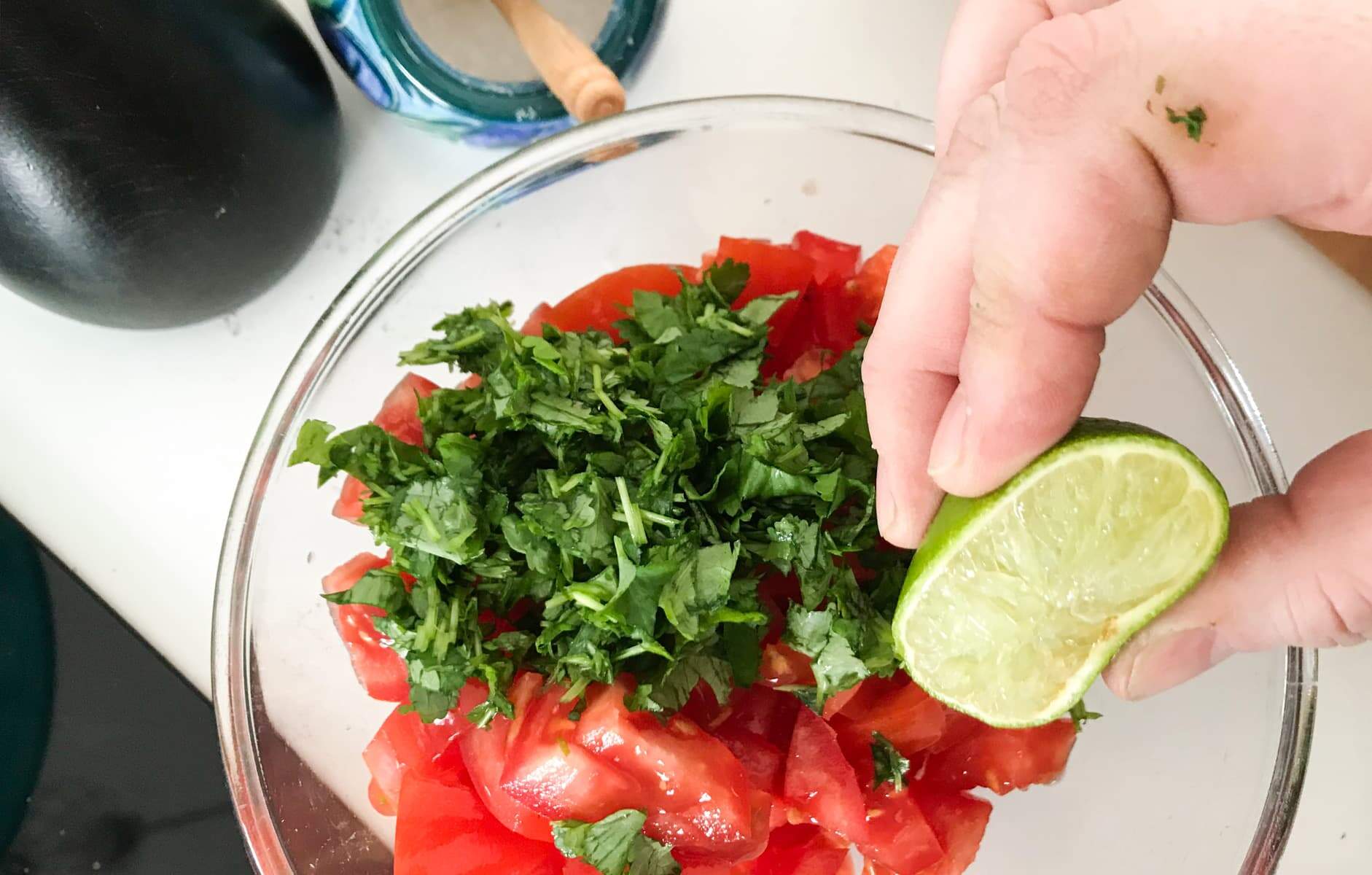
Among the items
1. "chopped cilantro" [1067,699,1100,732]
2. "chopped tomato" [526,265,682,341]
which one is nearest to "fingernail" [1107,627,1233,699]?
"chopped cilantro" [1067,699,1100,732]

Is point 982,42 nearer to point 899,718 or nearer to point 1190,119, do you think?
point 1190,119

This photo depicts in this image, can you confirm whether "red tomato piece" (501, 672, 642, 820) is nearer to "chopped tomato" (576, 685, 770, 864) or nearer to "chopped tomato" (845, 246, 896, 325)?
"chopped tomato" (576, 685, 770, 864)

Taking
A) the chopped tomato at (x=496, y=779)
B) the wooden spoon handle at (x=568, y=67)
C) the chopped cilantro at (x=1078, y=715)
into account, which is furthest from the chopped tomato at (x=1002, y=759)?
the wooden spoon handle at (x=568, y=67)

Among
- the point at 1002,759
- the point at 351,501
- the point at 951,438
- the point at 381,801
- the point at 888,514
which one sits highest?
the point at 951,438

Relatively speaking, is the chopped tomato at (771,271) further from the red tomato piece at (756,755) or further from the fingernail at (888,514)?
the red tomato piece at (756,755)

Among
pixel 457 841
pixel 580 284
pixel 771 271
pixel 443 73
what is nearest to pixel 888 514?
pixel 771 271

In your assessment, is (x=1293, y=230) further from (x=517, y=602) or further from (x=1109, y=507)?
(x=517, y=602)
